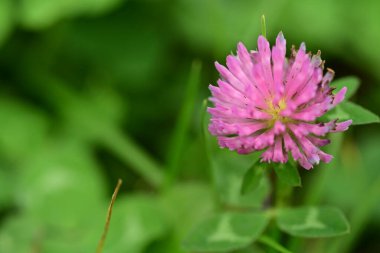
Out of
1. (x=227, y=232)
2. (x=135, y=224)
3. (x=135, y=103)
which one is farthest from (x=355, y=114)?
(x=135, y=103)

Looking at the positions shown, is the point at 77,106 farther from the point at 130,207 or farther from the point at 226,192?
the point at 226,192

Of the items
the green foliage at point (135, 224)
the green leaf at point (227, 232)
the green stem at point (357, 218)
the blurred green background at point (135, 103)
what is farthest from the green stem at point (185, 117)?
the green stem at point (357, 218)

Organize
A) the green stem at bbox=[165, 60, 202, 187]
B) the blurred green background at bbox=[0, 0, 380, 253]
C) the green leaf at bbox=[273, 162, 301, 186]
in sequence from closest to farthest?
the green leaf at bbox=[273, 162, 301, 186], the green stem at bbox=[165, 60, 202, 187], the blurred green background at bbox=[0, 0, 380, 253]

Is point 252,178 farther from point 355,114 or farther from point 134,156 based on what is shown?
point 134,156

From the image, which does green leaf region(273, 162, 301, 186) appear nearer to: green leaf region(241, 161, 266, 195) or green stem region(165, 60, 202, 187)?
green leaf region(241, 161, 266, 195)

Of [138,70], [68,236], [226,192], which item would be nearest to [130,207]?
[68,236]

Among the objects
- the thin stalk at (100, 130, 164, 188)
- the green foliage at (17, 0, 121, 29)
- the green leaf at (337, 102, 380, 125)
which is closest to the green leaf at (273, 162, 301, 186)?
the green leaf at (337, 102, 380, 125)
